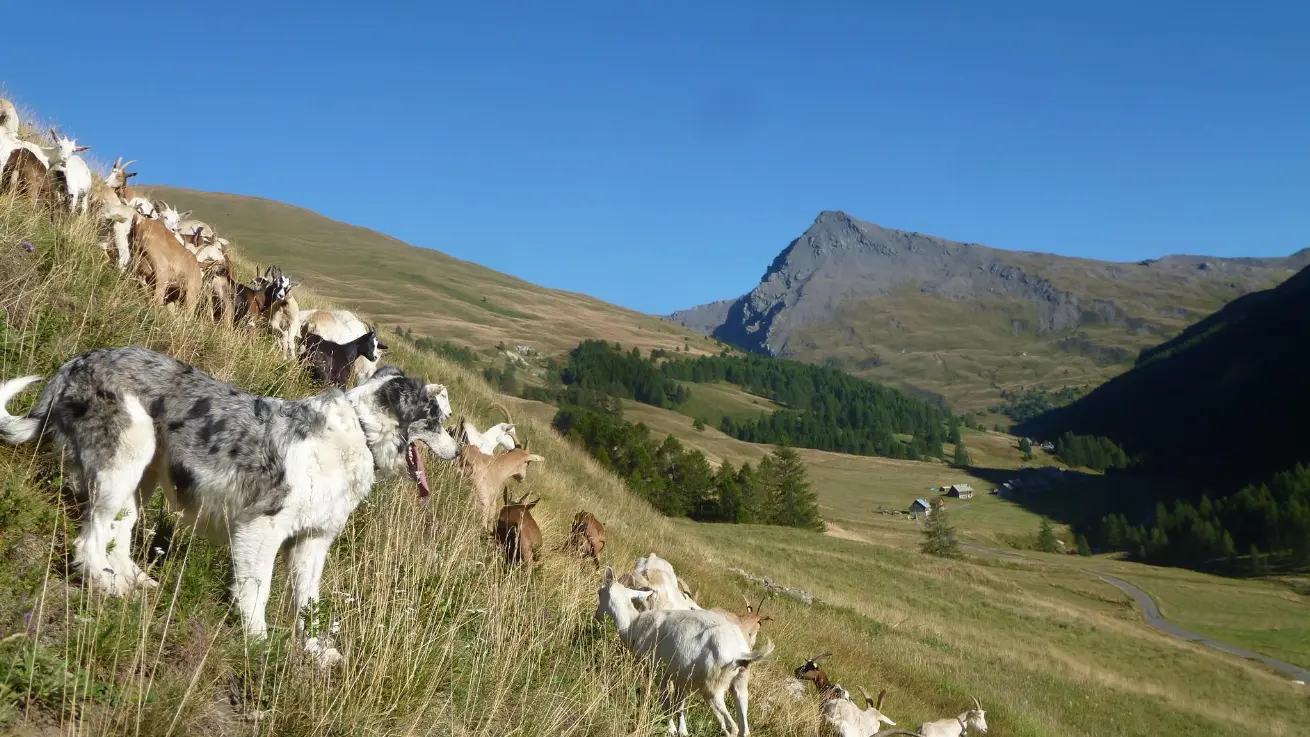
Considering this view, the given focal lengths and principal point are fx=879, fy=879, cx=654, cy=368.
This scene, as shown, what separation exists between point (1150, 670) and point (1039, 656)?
27.9 ft

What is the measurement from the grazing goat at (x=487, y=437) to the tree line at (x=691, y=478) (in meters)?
48.1

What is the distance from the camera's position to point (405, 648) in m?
4.84

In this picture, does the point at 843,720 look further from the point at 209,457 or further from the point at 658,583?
the point at 209,457

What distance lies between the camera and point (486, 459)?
11.1 metres

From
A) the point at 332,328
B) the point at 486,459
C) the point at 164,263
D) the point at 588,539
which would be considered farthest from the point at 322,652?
the point at 332,328

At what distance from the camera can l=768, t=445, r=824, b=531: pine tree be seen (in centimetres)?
8206

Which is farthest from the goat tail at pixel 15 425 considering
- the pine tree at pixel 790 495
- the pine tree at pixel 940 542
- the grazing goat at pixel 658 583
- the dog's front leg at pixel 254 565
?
the pine tree at pixel 940 542

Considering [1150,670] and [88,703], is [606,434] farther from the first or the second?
[88,703]

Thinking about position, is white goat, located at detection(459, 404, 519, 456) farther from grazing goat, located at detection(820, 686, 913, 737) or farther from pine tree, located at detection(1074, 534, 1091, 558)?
pine tree, located at detection(1074, 534, 1091, 558)

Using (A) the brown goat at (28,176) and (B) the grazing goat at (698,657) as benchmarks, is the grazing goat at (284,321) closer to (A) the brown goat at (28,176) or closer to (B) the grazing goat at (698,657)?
Result: (A) the brown goat at (28,176)

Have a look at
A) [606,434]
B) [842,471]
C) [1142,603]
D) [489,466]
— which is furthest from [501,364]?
[489,466]

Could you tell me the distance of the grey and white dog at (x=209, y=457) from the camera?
4.61 m

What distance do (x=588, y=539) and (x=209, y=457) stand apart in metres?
6.07

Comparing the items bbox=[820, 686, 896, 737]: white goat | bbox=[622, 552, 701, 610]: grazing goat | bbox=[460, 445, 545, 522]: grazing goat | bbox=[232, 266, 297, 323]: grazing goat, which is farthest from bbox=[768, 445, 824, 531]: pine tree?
bbox=[622, 552, 701, 610]: grazing goat
